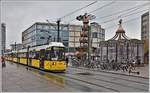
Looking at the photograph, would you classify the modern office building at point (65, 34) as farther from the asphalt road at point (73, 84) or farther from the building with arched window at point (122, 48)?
the asphalt road at point (73, 84)

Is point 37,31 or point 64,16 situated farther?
point 37,31

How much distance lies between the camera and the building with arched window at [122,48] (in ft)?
122

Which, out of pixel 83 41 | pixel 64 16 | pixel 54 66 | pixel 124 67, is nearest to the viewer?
pixel 54 66

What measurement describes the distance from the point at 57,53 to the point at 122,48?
45.3 feet

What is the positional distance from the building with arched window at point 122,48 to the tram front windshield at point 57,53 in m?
11.0

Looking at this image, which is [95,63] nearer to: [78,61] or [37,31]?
[78,61]

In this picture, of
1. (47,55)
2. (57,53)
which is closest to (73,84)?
(57,53)

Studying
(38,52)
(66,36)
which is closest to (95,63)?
(38,52)

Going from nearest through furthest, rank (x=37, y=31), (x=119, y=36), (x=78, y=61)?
(x=119, y=36) < (x=78, y=61) < (x=37, y=31)

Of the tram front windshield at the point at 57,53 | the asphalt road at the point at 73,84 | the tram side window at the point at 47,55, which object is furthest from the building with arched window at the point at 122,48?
the asphalt road at the point at 73,84

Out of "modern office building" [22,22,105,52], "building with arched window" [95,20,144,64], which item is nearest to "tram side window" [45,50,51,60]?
"building with arched window" [95,20,144,64]

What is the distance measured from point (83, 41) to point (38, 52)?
17966 mm

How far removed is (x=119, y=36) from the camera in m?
38.0

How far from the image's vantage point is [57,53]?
26.3 m
